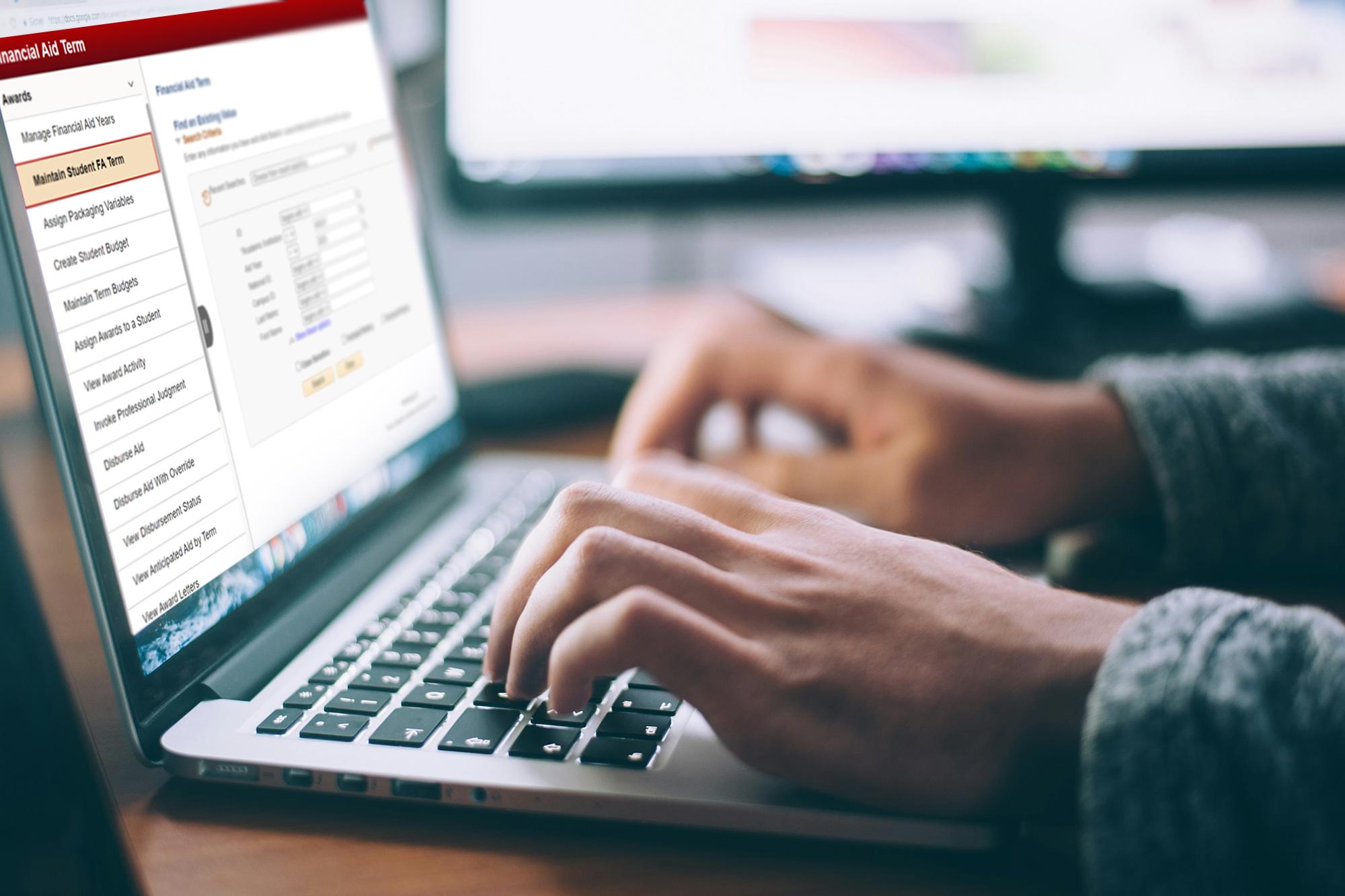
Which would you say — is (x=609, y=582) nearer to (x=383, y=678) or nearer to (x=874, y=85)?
(x=383, y=678)

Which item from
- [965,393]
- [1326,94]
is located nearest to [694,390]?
[965,393]

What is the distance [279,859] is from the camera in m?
0.32

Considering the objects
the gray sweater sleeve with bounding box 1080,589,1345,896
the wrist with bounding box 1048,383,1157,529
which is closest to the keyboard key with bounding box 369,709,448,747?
the gray sweater sleeve with bounding box 1080,589,1345,896

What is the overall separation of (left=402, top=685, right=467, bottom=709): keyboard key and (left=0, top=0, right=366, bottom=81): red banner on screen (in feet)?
0.80

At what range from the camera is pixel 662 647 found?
310 millimetres

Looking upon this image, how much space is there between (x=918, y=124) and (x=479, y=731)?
587 mm

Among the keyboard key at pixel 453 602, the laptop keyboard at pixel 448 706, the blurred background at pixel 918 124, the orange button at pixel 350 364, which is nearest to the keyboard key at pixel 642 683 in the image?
the laptop keyboard at pixel 448 706

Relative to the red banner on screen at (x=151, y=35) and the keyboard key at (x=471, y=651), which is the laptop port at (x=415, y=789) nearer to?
the keyboard key at (x=471, y=651)

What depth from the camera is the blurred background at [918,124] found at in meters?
0.73

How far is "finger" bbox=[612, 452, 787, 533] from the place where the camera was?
0.41 m

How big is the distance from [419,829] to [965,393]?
0.36 m

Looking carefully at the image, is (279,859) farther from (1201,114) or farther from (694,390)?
(1201,114)

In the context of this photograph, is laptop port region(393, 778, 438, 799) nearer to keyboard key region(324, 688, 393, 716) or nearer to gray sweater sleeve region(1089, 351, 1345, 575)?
keyboard key region(324, 688, 393, 716)

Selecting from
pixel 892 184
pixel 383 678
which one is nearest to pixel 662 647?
pixel 383 678
